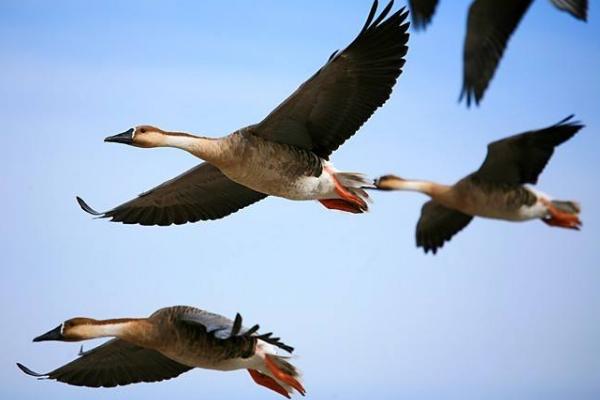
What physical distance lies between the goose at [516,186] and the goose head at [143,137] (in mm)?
1768

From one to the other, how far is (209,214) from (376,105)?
173cm

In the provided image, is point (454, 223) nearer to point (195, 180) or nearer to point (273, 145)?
point (273, 145)

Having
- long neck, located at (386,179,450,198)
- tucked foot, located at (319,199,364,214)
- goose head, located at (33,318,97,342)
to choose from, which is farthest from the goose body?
goose head, located at (33,318,97,342)

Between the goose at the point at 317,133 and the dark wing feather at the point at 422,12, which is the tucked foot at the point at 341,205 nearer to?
the goose at the point at 317,133

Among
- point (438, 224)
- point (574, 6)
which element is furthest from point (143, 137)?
point (574, 6)

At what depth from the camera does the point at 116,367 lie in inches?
345

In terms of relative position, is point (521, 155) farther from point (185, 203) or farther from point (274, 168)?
point (185, 203)

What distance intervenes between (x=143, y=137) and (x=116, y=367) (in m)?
1.51

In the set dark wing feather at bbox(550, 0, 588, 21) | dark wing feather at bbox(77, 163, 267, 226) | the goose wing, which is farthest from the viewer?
dark wing feather at bbox(77, 163, 267, 226)

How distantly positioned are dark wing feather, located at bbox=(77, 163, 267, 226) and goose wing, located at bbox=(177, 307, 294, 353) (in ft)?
5.84

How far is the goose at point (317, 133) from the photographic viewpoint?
8242 millimetres

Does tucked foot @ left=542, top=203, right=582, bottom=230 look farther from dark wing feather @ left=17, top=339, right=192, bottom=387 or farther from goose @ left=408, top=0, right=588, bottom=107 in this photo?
dark wing feather @ left=17, top=339, right=192, bottom=387

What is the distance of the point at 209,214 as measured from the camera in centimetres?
966

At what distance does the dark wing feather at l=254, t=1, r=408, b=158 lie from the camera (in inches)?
326
